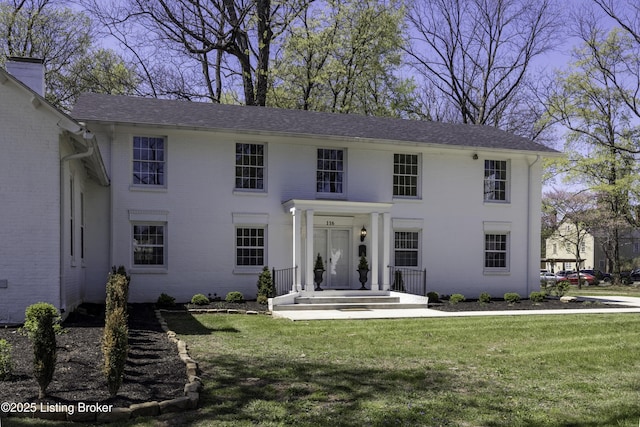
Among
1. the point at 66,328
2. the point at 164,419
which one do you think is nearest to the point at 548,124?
the point at 66,328

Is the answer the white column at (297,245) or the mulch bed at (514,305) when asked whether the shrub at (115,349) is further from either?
the mulch bed at (514,305)

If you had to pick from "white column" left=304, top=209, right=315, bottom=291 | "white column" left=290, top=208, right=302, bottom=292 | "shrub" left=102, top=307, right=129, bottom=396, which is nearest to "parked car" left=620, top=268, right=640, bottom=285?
"white column" left=304, top=209, right=315, bottom=291

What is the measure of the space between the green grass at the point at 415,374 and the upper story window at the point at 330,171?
7692mm

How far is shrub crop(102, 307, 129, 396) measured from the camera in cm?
605

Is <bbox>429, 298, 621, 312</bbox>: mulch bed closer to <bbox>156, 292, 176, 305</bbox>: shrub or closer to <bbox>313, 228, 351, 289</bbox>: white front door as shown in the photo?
<bbox>313, 228, 351, 289</bbox>: white front door

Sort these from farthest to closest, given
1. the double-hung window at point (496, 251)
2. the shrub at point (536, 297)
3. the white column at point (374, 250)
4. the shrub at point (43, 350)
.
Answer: the double-hung window at point (496, 251) → the shrub at point (536, 297) → the white column at point (374, 250) → the shrub at point (43, 350)

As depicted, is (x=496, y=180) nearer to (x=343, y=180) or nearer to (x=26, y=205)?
(x=343, y=180)

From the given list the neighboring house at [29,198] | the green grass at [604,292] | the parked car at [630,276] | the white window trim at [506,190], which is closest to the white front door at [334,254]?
the white window trim at [506,190]

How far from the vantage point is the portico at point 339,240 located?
18547mm

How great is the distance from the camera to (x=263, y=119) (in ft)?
68.5

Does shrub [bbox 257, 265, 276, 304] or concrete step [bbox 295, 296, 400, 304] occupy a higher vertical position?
shrub [bbox 257, 265, 276, 304]

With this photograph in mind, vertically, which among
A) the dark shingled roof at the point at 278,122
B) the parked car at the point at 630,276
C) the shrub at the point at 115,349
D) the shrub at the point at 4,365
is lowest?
the parked car at the point at 630,276

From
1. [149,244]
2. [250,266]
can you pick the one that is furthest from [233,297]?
[149,244]

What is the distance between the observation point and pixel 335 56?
106 ft
